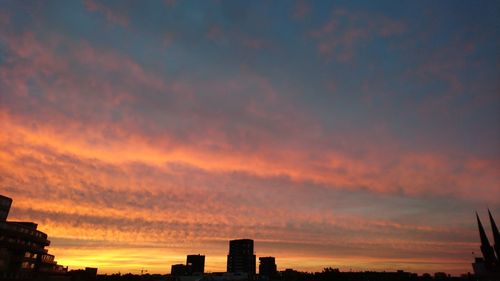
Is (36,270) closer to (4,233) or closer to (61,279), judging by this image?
(61,279)

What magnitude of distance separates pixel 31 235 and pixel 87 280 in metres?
59.6

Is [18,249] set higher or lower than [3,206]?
lower

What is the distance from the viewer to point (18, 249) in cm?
12031

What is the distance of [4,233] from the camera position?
4400 inches

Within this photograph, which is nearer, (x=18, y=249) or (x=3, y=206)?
(x=3, y=206)

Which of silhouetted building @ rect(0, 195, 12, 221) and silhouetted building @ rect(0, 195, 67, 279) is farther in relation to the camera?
silhouetted building @ rect(0, 195, 12, 221)

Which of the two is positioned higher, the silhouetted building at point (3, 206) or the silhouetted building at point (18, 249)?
the silhouetted building at point (3, 206)

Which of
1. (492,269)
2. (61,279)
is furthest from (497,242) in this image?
(61,279)

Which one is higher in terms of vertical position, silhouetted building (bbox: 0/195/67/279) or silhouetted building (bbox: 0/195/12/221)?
silhouetted building (bbox: 0/195/12/221)

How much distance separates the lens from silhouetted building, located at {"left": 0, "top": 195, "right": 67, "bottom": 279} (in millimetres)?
111688

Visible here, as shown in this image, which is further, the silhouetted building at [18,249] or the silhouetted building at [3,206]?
the silhouetted building at [3,206]

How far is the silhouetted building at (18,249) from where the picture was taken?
366ft

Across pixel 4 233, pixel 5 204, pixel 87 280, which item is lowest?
pixel 87 280

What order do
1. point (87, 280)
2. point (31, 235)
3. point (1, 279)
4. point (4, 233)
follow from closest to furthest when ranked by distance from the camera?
point (1, 279)
point (4, 233)
point (31, 235)
point (87, 280)
